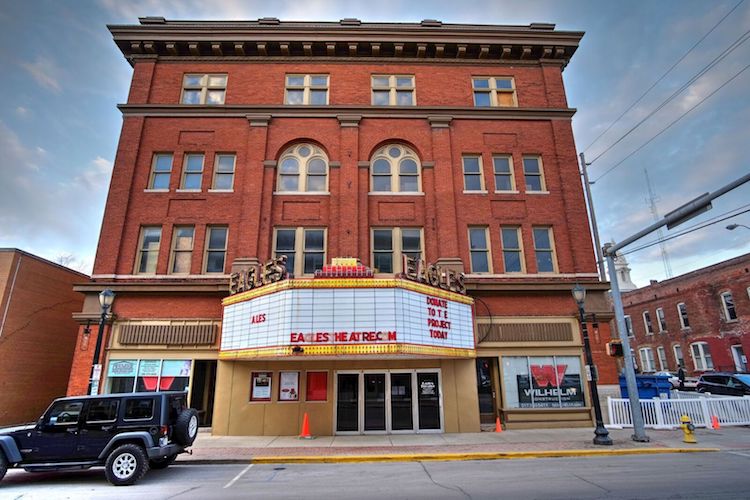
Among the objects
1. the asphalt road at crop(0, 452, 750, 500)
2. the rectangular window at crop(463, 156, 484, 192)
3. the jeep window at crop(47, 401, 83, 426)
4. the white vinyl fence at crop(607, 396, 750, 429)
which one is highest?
the rectangular window at crop(463, 156, 484, 192)

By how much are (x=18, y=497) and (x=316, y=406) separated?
375 inches

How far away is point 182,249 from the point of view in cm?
1933

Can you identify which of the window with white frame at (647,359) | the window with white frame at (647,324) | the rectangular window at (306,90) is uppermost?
the rectangular window at (306,90)

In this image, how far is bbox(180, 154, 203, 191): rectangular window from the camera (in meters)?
20.3

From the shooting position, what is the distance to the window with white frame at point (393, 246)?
A: 63.4 feet

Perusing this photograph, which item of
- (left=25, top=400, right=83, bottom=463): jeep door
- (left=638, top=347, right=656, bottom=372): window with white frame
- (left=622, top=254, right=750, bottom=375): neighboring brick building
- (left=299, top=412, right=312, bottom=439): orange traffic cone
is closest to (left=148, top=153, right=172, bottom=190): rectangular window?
(left=25, top=400, right=83, bottom=463): jeep door

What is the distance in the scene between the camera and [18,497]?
8938 mm

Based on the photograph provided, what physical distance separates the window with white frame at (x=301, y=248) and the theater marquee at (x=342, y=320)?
148 inches

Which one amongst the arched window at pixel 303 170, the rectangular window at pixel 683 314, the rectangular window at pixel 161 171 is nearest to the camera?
the rectangular window at pixel 161 171

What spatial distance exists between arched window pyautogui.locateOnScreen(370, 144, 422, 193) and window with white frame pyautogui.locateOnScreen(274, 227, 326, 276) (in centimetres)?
373

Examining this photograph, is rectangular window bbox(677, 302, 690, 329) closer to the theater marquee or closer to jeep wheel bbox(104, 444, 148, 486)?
the theater marquee

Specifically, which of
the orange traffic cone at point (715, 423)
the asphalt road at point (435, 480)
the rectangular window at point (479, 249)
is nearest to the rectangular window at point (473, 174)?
the rectangular window at point (479, 249)

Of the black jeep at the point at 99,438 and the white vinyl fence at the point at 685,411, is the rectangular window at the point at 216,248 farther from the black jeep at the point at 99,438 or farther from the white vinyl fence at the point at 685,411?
the white vinyl fence at the point at 685,411

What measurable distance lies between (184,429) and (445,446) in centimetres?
819
